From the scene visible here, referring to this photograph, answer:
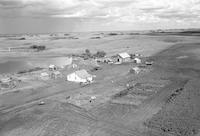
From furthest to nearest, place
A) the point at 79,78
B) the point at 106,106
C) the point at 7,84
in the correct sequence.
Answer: the point at 79,78 < the point at 7,84 < the point at 106,106

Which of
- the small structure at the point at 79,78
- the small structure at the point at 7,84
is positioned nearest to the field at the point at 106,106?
the small structure at the point at 79,78

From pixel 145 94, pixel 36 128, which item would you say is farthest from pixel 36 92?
pixel 145 94

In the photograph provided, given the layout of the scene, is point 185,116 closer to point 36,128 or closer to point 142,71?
point 36,128

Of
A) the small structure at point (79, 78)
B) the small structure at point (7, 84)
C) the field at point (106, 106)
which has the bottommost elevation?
the field at point (106, 106)

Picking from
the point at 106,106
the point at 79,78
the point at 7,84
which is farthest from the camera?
the point at 79,78

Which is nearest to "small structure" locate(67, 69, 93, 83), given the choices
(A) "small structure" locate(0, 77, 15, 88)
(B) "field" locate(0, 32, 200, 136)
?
(B) "field" locate(0, 32, 200, 136)

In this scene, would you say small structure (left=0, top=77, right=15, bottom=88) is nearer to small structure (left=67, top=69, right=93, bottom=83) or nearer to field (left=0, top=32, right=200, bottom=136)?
field (left=0, top=32, right=200, bottom=136)

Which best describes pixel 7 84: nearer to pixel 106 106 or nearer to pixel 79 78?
pixel 79 78

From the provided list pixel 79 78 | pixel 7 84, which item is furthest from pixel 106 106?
pixel 7 84

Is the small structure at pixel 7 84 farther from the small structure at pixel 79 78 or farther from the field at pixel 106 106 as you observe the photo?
the small structure at pixel 79 78

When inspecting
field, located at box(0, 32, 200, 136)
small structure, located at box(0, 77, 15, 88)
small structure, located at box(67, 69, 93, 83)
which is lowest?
field, located at box(0, 32, 200, 136)

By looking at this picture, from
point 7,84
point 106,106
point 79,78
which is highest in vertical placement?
point 79,78
